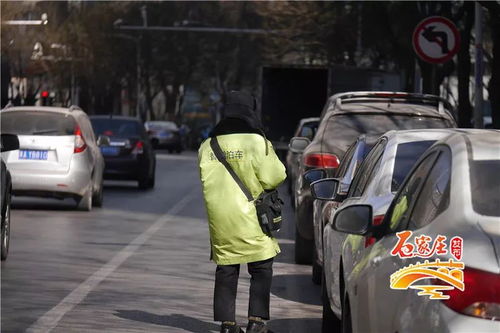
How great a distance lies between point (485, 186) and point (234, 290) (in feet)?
13.5

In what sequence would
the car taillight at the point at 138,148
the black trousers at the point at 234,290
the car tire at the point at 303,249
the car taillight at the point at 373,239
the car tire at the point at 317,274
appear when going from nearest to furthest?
the car taillight at the point at 373,239 < the black trousers at the point at 234,290 < the car tire at the point at 317,274 < the car tire at the point at 303,249 < the car taillight at the point at 138,148

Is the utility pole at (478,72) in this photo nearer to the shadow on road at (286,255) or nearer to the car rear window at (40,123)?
the car rear window at (40,123)

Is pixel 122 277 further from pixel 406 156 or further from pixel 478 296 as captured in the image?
pixel 478 296

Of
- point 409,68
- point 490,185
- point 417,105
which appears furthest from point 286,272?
point 409,68

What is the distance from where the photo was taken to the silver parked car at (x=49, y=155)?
2212cm

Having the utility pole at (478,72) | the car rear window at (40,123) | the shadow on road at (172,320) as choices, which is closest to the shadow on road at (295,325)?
the shadow on road at (172,320)

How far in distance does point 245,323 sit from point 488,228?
557 centimetres

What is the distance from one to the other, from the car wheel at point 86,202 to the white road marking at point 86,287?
2.14 metres

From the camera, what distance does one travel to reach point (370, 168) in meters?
9.23

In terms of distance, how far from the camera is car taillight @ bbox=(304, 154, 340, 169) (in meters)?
14.5

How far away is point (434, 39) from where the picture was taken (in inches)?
1005

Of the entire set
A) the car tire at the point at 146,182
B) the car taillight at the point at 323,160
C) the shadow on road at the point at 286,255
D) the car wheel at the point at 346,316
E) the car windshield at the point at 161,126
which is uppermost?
the car wheel at the point at 346,316

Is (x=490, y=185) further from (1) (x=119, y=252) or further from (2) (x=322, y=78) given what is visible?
(2) (x=322, y=78)

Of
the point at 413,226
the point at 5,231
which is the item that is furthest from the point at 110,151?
the point at 413,226
